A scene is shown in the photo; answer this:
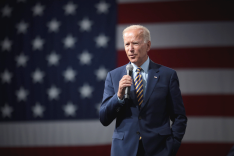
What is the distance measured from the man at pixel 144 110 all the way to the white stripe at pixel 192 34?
1.65 metres

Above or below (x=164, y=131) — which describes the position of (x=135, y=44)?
above

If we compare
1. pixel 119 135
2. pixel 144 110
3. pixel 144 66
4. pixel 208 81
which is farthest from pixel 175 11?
pixel 119 135

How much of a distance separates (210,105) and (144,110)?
185 cm

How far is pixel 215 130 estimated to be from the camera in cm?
256

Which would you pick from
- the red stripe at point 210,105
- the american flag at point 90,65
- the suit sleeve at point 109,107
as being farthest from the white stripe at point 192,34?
the suit sleeve at point 109,107

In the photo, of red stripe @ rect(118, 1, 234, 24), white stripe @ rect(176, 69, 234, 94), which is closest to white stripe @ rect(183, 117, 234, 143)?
white stripe @ rect(176, 69, 234, 94)

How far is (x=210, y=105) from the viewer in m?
2.58

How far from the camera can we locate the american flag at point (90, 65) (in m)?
2.59

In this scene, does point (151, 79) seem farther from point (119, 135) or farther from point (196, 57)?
point (196, 57)

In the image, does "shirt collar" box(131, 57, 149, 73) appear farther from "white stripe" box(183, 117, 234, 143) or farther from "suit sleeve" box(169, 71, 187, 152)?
"white stripe" box(183, 117, 234, 143)

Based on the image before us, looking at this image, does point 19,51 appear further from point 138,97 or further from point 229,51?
point 229,51

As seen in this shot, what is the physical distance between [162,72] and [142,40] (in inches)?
9.1

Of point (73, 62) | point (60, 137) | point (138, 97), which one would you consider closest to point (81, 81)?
point (73, 62)

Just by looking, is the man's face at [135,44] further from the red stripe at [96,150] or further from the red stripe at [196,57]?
the red stripe at [96,150]
